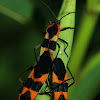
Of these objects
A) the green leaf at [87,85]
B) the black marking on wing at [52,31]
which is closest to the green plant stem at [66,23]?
the black marking on wing at [52,31]

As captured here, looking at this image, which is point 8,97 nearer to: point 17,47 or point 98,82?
point 17,47

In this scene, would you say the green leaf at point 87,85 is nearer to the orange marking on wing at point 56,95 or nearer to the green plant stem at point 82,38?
the green plant stem at point 82,38

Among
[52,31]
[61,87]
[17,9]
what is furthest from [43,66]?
[17,9]

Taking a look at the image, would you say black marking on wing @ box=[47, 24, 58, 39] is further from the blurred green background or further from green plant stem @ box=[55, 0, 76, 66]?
green plant stem @ box=[55, 0, 76, 66]

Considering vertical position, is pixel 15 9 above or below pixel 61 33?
above

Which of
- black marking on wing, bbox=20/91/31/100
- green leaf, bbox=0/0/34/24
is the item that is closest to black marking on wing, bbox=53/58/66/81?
black marking on wing, bbox=20/91/31/100

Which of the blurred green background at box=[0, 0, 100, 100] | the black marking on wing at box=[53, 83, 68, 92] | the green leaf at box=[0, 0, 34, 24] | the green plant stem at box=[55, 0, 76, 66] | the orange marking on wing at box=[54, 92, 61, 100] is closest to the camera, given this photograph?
the green plant stem at box=[55, 0, 76, 66]

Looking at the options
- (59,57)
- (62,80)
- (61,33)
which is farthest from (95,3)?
(62,80)

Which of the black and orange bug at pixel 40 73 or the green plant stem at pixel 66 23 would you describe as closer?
the green plant stem at pixel 66 23
